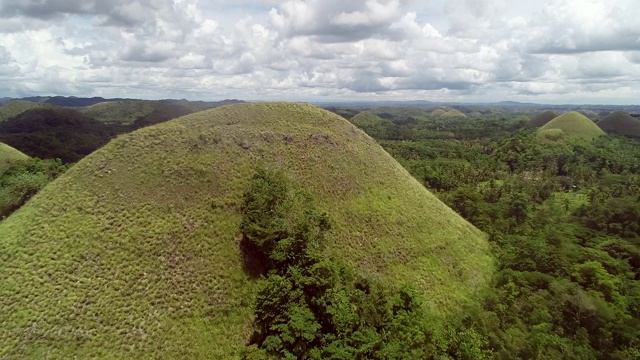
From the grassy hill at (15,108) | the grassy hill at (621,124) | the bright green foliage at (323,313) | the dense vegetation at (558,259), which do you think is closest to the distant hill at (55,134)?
the grassy hill at (15,108)

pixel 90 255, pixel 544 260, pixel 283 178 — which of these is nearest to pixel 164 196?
pixel 90 255

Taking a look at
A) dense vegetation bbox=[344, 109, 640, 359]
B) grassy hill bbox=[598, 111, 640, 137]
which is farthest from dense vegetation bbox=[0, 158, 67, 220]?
grassy hill bbox=[598, 111, 640, 137]

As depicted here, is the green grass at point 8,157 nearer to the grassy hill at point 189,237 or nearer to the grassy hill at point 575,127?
the grassy hill at point 189,237

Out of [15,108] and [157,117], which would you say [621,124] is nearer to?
[157,117]

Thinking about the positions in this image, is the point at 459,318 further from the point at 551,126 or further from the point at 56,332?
the point at 551,126

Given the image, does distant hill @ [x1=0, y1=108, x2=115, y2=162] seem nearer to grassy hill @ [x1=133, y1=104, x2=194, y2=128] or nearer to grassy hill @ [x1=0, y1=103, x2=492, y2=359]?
grassy hill @ [x1=133, y1=104, x2=194, y2=128]

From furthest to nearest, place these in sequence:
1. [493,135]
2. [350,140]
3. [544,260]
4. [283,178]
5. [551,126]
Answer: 1. [493,135]
2. [551,126]
3. [350,140]
4. [283,178]
5. [544,260]
